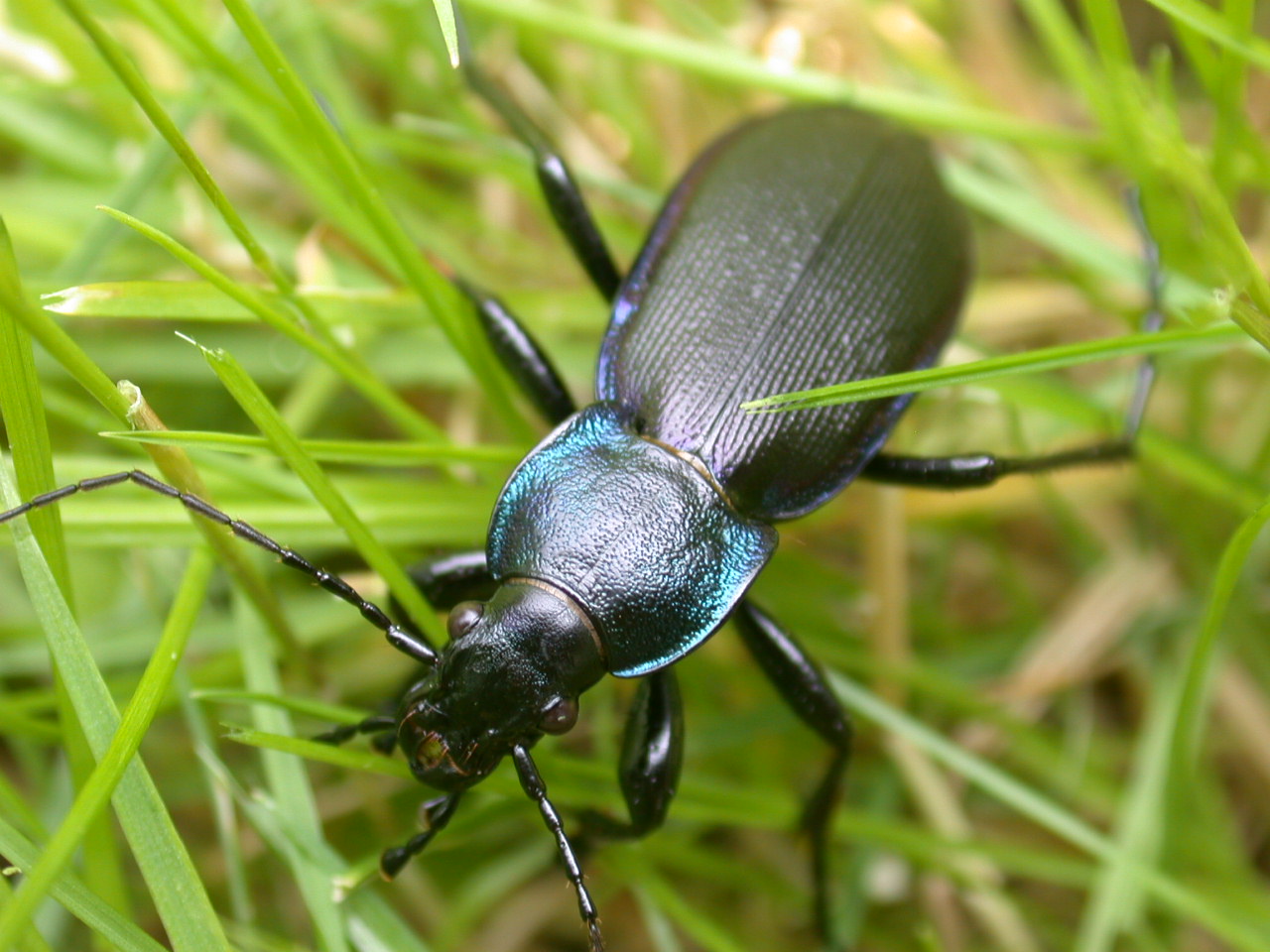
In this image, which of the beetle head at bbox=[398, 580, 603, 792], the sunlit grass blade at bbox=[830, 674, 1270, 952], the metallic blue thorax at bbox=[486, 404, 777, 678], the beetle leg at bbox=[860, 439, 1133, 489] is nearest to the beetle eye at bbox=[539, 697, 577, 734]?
the beetle head at bbox=[398, 580, 603, 792]

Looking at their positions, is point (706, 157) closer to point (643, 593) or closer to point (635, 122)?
point (635, 122)

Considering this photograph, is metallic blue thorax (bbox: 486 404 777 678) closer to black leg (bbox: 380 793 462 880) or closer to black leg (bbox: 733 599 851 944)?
black leg (bbox: 733 599 851 944)

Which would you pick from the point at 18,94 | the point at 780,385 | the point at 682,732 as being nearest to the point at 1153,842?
the point at 682,732

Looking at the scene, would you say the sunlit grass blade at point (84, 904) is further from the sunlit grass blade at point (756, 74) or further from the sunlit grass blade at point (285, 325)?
the sunlit grass blade at point (756, 74)

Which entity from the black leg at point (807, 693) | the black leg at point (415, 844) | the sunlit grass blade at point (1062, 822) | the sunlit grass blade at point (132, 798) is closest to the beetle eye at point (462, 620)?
the black leg at point (415, 844)

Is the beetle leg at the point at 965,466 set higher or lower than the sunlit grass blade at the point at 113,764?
lower
